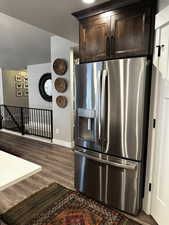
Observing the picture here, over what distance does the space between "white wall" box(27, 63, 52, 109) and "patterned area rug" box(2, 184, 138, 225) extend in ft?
16.6

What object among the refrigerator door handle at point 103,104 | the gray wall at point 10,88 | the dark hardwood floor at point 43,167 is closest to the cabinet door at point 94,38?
the refrigerator door handle at point 103,104

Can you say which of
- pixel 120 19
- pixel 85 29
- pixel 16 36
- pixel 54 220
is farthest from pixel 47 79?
pixel 54 220

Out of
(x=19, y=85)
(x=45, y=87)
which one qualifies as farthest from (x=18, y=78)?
(x=45, y=87)

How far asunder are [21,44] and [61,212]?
14.8 ft

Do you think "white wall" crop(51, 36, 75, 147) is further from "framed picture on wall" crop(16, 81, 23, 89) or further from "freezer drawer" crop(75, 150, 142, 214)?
"framed picture on wall" crop(16, 81, 23, 89)

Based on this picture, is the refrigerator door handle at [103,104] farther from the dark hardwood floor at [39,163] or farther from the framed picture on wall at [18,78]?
the framed picture on wall at [18,78]

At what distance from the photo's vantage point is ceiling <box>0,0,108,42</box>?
6.16 ft

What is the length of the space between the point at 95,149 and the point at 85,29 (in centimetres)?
159

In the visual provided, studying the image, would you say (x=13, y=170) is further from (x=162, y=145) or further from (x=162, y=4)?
(x=162, y=4)

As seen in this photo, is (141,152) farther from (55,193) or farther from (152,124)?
(55,193)

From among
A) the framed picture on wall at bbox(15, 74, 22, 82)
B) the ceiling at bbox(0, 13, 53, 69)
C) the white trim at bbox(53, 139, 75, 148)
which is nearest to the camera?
the ceiling at bbox(0, 13, 53, 69)

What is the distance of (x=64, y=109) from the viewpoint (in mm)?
4203

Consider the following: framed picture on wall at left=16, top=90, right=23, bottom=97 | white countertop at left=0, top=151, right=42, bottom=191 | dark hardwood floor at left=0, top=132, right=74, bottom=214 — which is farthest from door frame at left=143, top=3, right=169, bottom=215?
framed picture on wall at left=16, top=90, right=23, bottom=97

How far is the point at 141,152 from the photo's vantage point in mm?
1768
